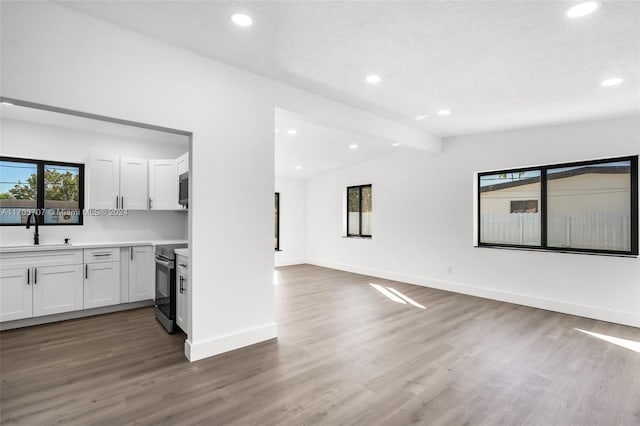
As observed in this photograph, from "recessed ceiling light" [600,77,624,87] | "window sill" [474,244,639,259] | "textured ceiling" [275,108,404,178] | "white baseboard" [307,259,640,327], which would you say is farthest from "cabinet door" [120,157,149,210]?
"recessed ceiling light" [600,77,624,87]

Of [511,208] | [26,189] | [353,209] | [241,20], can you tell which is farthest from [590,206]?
[26,189]

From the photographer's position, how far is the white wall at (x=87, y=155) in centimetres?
402

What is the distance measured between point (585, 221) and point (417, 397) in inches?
149

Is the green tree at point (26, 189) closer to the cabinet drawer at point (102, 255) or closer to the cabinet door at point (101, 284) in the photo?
the cabinet drawer at point (102, 255)

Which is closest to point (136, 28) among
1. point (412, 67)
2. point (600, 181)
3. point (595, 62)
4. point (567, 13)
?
point (412, 67)

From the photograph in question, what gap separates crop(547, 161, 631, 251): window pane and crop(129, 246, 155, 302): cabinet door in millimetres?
5761

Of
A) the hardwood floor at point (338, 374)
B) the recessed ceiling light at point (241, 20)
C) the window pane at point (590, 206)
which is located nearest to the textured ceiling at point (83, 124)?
the recessed ceiling light at point (241, 20)

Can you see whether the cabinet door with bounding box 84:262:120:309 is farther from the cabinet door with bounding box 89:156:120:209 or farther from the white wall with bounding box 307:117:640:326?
the white wall with bounding box 307:117:640:326

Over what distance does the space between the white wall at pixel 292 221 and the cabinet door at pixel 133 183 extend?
12.8ft

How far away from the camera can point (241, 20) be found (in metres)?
2.34

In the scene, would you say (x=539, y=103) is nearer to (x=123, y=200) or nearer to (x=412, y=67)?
(x=412, y=67)

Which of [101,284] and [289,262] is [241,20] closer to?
[101,284]

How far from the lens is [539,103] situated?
12.3 feet

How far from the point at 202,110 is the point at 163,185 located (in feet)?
7.57
